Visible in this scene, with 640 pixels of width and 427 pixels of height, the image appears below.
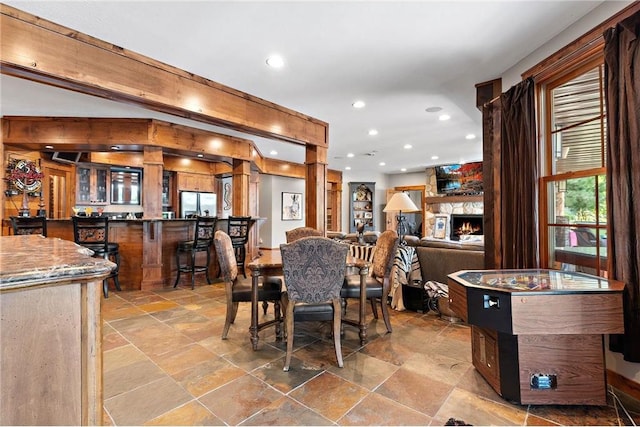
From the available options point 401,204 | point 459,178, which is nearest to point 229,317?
point 401,204

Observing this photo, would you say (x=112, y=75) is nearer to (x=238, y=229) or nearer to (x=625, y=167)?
(x=238, y=229)

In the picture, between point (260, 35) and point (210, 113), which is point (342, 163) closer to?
point (210, 113)

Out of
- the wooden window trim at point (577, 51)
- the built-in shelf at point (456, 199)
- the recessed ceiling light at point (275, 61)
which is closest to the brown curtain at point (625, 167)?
the wooden window trim at point (577, 51)

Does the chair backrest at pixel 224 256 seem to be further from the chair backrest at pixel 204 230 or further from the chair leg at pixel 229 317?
the chair backrest at pixel 204 230

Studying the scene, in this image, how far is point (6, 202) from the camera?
17.6 feet

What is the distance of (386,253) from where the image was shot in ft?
9.79

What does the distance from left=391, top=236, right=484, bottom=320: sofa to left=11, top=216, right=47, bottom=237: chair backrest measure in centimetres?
461

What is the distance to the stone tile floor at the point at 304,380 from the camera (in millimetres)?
1743

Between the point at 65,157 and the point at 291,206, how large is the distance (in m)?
5.37

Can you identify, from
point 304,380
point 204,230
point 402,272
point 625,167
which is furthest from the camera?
point 204,230

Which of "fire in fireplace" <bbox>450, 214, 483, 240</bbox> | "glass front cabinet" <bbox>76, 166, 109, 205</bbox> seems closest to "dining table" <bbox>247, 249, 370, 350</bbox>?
"glass front cabinet" <bbox>76, 166, 109, 205</bbox>

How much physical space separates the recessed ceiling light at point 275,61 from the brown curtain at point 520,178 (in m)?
2.17

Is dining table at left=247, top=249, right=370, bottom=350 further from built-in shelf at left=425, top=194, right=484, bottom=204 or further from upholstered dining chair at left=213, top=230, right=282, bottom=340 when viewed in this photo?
built-in shelf at left=425, top=194, right=484, bottom=204

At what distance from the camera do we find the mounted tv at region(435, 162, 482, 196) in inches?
328
